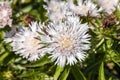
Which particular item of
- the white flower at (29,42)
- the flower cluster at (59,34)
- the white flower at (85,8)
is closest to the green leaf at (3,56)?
the flower cluster at (59,34)

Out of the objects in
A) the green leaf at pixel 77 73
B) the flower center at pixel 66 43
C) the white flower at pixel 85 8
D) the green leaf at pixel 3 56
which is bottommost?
the green leaf at pixel 77 73

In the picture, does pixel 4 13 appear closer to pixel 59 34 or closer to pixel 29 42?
pixel 29 42

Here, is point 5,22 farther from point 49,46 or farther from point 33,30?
point 49,46

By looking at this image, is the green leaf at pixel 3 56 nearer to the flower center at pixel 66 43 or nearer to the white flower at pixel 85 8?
the white flower at pixel 85 8

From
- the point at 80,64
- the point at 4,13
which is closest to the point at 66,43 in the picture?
the point at 80,64

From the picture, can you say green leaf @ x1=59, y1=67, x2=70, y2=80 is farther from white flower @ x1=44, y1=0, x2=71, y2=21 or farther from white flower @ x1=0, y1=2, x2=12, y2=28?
white flower @ x1=0, y1=2, x2=12, y2=28

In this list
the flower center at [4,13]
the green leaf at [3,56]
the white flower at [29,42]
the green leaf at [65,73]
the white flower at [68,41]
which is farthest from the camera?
the green leaf at [3,56]
